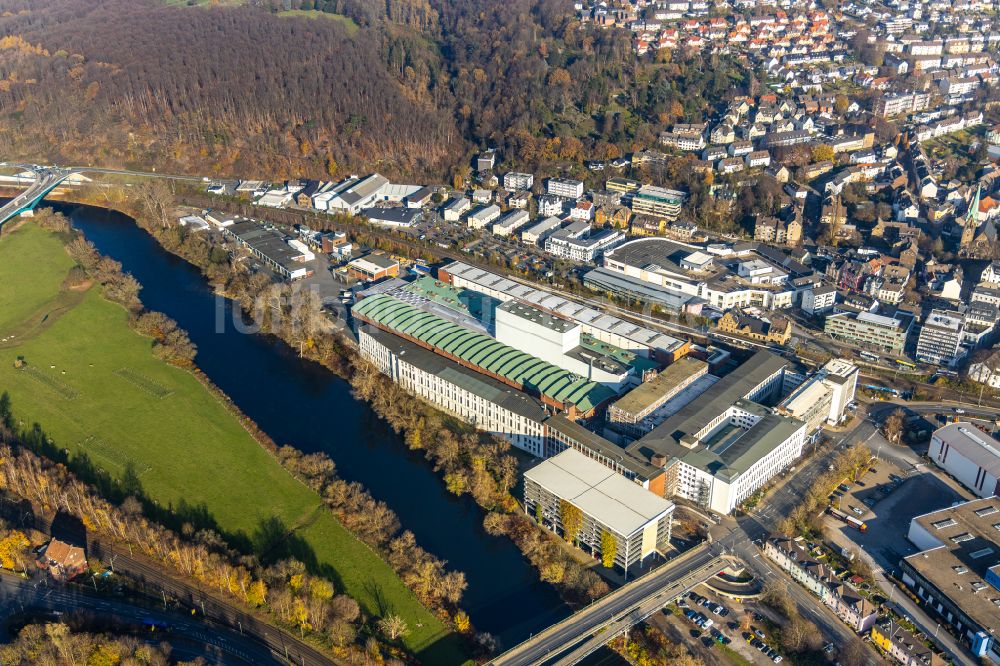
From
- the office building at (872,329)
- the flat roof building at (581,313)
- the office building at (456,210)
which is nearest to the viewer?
the flat roof building at (581,313)

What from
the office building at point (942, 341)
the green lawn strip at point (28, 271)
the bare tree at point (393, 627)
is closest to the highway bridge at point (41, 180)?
the green lawn strip at point (28, 271)

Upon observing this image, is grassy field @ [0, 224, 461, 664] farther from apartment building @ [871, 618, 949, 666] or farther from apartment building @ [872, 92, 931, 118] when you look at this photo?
apartment building @ [872, 92, 931, 118]

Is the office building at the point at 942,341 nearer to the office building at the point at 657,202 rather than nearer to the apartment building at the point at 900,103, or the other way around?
the office building at the point at 657,202

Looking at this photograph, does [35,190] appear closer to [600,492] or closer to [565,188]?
[565,188]

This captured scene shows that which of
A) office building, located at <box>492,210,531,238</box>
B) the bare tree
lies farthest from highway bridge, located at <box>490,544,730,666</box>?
office building, located at <box>492,210,531,238</box>

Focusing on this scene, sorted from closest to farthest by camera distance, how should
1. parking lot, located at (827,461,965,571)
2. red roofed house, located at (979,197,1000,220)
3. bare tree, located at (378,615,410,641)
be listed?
bare tree, located at (378,615,410,641)
parking lot, located at (827,461,965,571)
red roofed house, located at (979,197,1000,220)
